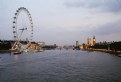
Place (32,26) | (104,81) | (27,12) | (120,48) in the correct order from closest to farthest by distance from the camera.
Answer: (104,81) → (27,12) → (32,26) → (120,48)

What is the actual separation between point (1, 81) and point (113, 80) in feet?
59.5

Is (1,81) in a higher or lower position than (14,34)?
lower

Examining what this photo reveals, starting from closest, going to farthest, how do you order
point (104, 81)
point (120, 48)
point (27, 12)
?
point (104, 81), point (27, 12), point (120, 48)

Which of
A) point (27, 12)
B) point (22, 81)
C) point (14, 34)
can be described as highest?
point (27, 12)

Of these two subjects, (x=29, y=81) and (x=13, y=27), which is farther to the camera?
(x=13, y=27)

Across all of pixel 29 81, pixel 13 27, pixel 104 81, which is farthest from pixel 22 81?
pixel 13 27

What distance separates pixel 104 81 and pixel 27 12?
245 feet

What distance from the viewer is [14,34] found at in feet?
380

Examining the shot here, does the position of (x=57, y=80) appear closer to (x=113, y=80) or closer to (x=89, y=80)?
(x=89, y=80)

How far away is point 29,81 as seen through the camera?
3781 centimetres

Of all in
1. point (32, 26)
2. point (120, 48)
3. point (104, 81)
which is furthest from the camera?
point (120, 48)

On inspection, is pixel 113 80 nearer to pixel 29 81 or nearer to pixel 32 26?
pixel 29 81

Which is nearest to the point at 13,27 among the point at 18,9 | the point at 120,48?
the point at 18,9

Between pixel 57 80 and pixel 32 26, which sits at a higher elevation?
pixel 32 26
